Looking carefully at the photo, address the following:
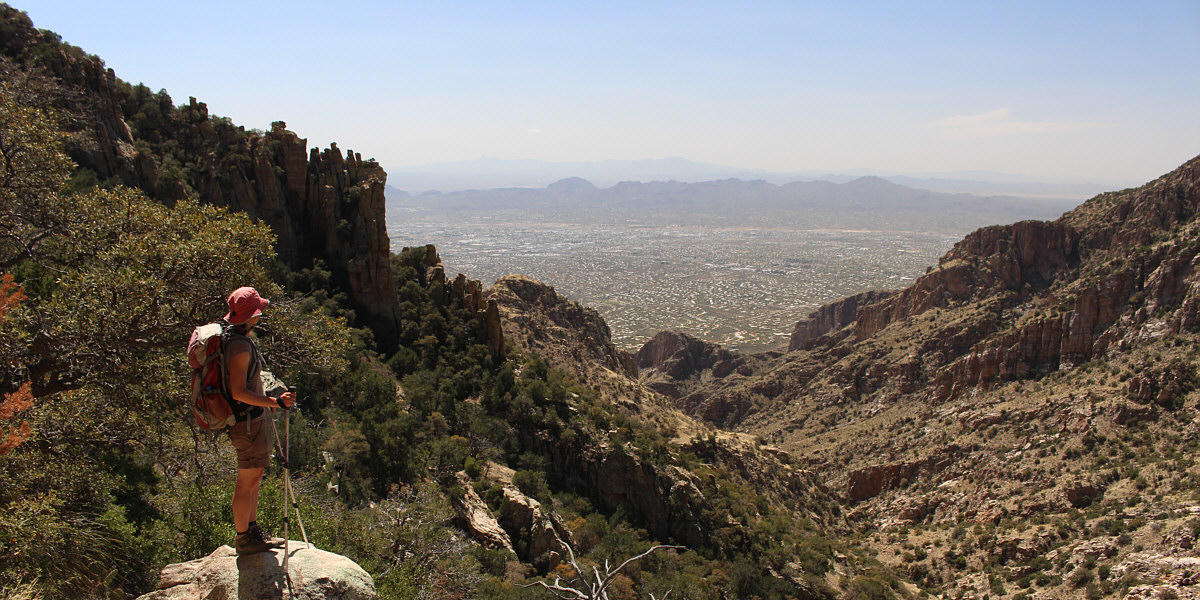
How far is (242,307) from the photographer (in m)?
6.27

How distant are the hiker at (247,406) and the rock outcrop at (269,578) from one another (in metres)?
0.30

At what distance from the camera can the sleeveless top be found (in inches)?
243

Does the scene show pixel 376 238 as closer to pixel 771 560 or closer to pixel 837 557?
pixel 771 560

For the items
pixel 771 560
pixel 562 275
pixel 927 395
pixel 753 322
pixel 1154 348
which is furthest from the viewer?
pixel 562 275

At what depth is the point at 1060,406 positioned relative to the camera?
117ft

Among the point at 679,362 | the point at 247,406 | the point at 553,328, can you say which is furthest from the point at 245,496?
the point at 679,362

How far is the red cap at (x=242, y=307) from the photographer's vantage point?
6.24 metres

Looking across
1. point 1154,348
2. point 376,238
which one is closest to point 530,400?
point 376,238

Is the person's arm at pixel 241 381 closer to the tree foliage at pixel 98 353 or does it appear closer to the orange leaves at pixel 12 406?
the orange leaves at pixel 12 406

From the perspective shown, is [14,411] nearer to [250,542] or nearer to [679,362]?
[250,542]

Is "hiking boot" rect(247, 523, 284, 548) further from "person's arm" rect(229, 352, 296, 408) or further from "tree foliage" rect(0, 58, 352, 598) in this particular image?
"tree foliage" rect(0, 58, 352, 598)

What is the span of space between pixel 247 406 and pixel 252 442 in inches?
18.2

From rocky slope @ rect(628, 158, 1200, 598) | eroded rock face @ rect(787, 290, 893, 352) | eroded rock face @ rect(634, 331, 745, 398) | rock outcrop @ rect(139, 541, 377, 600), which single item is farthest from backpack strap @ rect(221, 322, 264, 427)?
eroded rock face @ rect(787, 290, 893, 352)

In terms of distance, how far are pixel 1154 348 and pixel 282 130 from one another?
5417 centimetres
